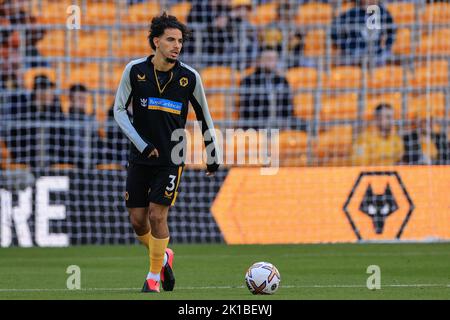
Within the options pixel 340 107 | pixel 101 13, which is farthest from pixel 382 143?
pixel 101 13

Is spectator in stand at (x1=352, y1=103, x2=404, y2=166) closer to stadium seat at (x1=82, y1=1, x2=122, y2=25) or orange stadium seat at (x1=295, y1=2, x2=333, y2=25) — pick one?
orange stadium seat at (x1=295, y1=2, x2=333, y2=25)

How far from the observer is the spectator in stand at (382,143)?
608 inches

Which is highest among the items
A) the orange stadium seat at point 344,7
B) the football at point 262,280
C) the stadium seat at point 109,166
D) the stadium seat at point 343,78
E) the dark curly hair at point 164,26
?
the orange stadium seat at point 344,7

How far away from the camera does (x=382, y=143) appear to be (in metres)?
15.5

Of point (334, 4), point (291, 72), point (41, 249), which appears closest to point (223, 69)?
point (291, 72)

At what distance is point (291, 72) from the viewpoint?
1681cm

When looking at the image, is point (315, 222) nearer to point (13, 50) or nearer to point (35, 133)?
point (35, 133)

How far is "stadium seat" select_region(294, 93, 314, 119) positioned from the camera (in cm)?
1616

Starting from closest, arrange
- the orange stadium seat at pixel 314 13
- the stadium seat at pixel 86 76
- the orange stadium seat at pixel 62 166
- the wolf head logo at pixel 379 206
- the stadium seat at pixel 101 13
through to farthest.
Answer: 1. the wolf head logo at pixel 379 206
2. the orange stadium seat at pixel 62 166
3. the stadium seat at pixel 86 76
4. the orange stadium seat at pixel 314 13
5. the stadium seat at pixel 101 13

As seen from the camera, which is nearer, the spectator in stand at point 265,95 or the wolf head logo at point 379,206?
the wolf head logo at point 379,206

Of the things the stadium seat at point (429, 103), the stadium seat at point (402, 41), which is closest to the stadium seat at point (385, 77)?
the stadium seat at point (402, 41)

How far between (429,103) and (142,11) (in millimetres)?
5218

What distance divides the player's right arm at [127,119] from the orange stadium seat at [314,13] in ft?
30.2

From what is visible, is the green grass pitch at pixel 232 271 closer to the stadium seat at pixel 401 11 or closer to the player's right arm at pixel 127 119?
the player's right arm at pixel 127 119
